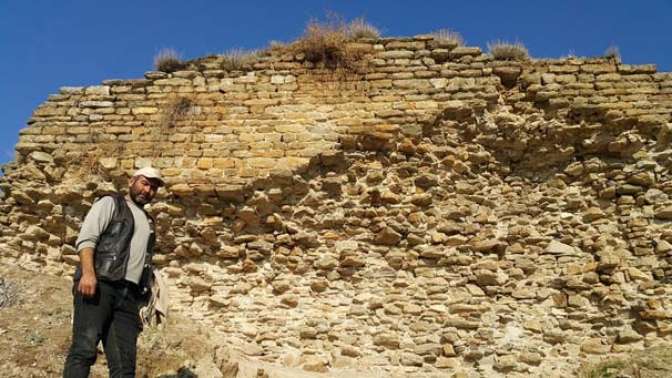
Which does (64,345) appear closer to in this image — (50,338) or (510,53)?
(50,338)

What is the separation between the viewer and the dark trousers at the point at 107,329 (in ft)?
11.8

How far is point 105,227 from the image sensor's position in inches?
152

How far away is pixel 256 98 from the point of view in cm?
727

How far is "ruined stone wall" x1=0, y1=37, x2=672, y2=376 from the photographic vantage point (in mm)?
6309

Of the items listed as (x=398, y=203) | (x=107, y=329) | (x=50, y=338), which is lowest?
(x=107, y=329)

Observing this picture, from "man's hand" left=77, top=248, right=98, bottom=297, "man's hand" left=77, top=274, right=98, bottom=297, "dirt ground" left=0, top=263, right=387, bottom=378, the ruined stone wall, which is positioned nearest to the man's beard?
"man's hand" left=77, top=248, right=98, bottom=297

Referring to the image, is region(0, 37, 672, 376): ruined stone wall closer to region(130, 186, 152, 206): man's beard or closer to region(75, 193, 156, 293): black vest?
region(130, 186, 152, 206): man's beard

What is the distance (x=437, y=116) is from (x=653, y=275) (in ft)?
9.42

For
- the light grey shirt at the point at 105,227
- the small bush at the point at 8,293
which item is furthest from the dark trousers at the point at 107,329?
the small bush at the point at 8,293

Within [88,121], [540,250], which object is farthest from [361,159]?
[88,121]

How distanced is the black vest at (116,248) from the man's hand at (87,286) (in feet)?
0.30

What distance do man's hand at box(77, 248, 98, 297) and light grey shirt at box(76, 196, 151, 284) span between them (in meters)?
0.05

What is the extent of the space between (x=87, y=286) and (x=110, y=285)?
7.3 inches

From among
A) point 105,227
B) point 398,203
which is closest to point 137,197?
point 105,227
